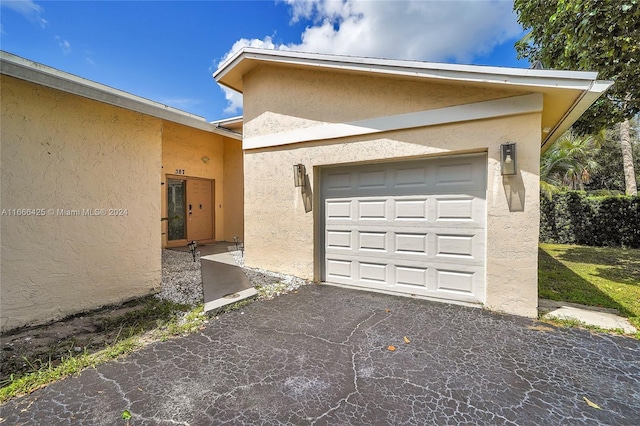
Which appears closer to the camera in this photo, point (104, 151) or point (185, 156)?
point (104, 151)

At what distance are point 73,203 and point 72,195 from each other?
134 millimetres

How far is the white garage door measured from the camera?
5180 millimetres

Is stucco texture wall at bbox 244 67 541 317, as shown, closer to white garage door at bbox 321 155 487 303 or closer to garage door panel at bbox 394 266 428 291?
white garage door at bbox 321 155 487 303

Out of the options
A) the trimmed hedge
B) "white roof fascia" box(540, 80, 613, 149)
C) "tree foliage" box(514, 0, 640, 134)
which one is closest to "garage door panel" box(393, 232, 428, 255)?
"white roof fascia" box(540, 80, 613, 149)

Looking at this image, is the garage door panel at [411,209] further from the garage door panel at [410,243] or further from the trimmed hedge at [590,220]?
the trimmed hedge at [590,220]

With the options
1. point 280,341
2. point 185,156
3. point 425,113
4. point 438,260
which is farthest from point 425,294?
point 185,156

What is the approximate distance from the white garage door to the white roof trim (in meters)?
0.75

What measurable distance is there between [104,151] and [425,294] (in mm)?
6654

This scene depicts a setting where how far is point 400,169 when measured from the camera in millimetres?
5852

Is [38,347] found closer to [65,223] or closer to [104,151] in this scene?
[65,223]

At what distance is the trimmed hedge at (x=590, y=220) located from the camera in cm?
1198

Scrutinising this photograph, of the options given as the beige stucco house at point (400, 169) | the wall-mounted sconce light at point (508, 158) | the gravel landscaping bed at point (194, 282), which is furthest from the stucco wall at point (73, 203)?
the wall-mounted sconce light at point (508, 158)

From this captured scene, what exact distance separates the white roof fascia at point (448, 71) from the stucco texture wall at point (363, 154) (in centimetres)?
39

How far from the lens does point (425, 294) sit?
18.4ft
